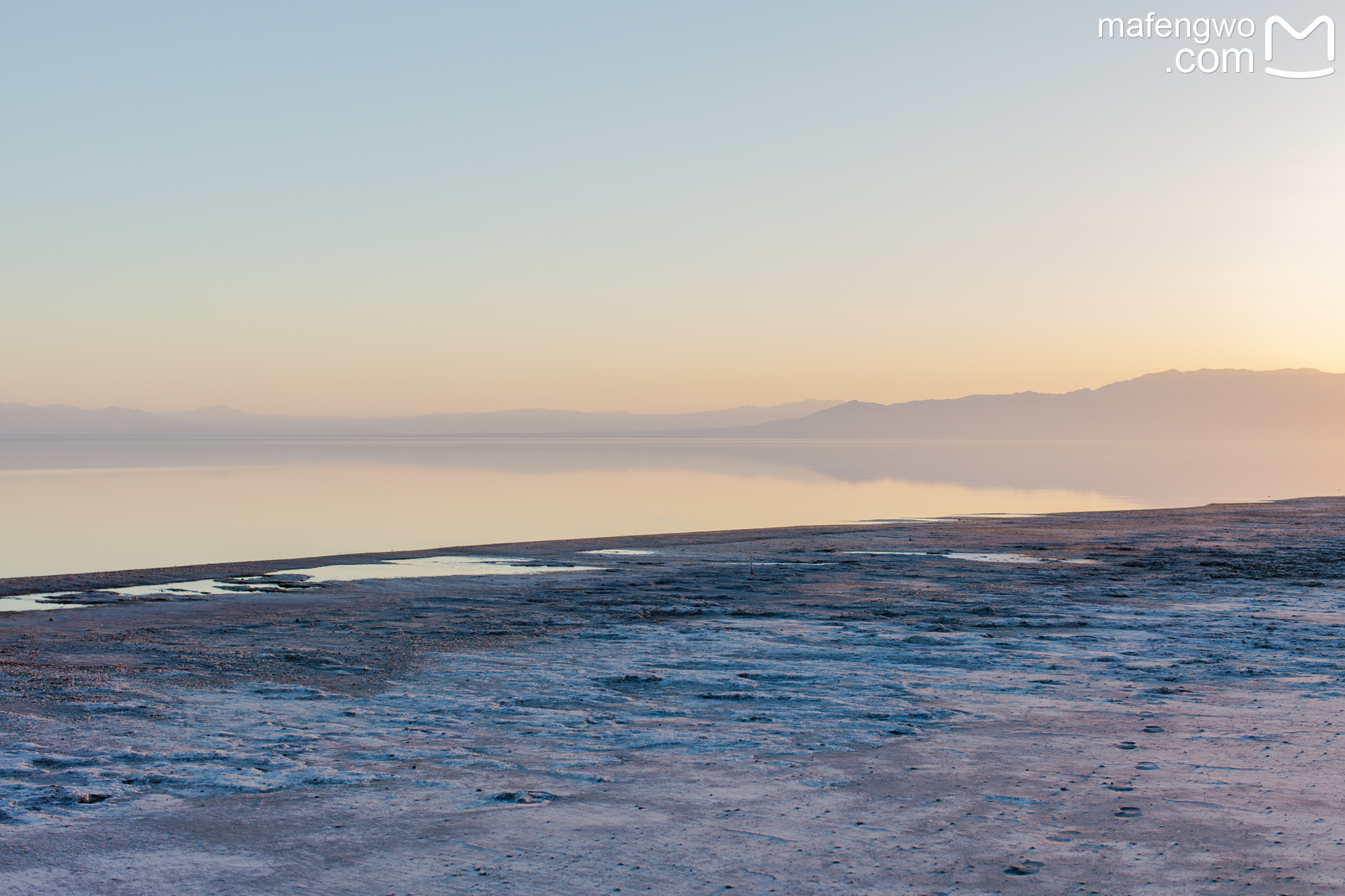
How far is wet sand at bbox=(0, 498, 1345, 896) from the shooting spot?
5352 millimetres

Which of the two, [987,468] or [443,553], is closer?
[443,553]

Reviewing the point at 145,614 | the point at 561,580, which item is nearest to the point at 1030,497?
the point at 561,580

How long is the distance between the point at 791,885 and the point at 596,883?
924 mm

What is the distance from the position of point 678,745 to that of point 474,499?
4280 cm

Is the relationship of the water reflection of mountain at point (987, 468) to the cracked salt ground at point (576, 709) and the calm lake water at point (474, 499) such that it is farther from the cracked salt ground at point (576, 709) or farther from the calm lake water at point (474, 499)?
the cracked salt ground at point (576, 709)

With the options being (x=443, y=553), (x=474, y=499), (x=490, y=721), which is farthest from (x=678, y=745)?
(x=474, y=499)

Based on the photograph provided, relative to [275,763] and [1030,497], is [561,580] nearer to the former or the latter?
[275,763]

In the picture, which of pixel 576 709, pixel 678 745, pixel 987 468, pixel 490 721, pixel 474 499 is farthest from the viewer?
pixel 987 468

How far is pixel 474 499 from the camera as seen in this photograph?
1943 inches

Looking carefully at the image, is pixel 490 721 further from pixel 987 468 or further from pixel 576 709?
pixel 987 468

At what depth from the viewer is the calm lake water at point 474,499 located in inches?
1235

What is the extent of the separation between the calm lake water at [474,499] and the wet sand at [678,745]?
16.8m

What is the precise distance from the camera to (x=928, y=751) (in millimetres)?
7297

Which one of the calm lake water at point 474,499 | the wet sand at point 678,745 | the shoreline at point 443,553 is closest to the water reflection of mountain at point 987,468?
the calm lake water at point 474,499
